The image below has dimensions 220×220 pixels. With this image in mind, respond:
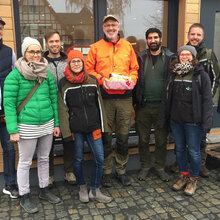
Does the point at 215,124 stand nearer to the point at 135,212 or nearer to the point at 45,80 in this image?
the point at 135,212

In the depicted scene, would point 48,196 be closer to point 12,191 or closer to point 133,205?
point 12,191

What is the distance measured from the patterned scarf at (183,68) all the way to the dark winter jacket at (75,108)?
117cm

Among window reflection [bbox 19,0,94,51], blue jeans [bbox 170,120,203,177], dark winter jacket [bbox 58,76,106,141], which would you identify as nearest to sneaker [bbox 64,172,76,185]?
dark winter jacket [bbox 58,76,106,141]

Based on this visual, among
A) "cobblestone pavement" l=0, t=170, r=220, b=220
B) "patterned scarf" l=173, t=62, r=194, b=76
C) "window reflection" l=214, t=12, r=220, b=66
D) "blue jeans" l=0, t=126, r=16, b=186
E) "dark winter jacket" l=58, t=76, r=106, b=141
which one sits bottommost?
"cobblestone pavement" l=0, t=170, r=220, b=220

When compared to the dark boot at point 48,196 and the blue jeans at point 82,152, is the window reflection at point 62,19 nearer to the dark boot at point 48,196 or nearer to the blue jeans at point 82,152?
the blue jeans at point 82,152

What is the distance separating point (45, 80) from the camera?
123 inches

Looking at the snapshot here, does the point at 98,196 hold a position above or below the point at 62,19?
below

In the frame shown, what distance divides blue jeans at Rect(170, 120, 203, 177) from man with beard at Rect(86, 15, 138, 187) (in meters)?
0.72

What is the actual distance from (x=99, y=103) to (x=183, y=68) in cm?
116

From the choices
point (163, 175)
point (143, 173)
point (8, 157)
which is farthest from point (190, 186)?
point (8, 157)

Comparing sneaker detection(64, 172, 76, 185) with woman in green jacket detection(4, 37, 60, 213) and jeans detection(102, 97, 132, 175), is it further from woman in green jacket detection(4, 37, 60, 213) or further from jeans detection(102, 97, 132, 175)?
woman in green jacket detection(4, 37, 60, 213)

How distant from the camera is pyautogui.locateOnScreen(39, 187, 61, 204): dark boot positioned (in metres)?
3.44

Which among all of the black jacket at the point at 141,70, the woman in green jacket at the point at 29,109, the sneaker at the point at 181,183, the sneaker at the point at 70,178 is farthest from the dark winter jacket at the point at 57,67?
the sneaker at the point at 181,183

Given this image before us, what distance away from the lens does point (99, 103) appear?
3.34 m
